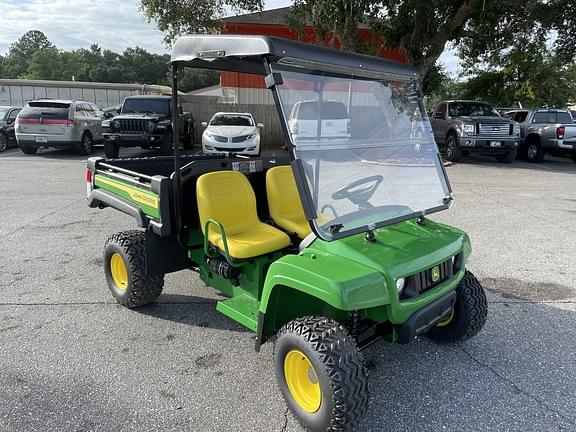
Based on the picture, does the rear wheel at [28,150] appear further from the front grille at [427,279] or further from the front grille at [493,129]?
the front grille at [427,279]

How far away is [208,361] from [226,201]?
1212mm

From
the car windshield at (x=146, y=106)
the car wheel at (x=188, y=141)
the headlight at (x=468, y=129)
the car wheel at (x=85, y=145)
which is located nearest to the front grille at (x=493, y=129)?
the headlight at (x=468, y=129)

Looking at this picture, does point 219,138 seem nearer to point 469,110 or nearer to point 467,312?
point 469,110

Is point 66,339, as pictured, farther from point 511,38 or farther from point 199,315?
point 511,38

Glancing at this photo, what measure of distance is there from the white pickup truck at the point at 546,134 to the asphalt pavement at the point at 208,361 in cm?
1014

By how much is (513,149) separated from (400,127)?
1197cm

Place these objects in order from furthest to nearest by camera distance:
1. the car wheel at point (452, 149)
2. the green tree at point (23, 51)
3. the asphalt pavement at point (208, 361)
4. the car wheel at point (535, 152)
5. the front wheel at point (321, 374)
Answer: the green tree at point (23, 51) < the car wheel at point (535, 152) < the car wheel at point (452, 149) < the asphalt pavement at point (208, 361) < the front wheel at point (321, 374)

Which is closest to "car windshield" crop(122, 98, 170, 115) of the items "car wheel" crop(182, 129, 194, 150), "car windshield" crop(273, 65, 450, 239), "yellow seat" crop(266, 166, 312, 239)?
"car wheel" crop(182, 129, 194, 150)

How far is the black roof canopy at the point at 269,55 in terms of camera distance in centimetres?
234

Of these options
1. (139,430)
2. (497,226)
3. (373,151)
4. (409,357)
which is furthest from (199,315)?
(497,226)

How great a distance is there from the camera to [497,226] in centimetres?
647

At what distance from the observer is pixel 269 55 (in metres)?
2.31

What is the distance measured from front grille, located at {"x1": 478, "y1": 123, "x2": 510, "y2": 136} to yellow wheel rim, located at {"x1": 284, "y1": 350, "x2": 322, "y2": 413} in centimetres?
1214

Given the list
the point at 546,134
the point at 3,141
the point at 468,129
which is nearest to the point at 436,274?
the point at 468,129
